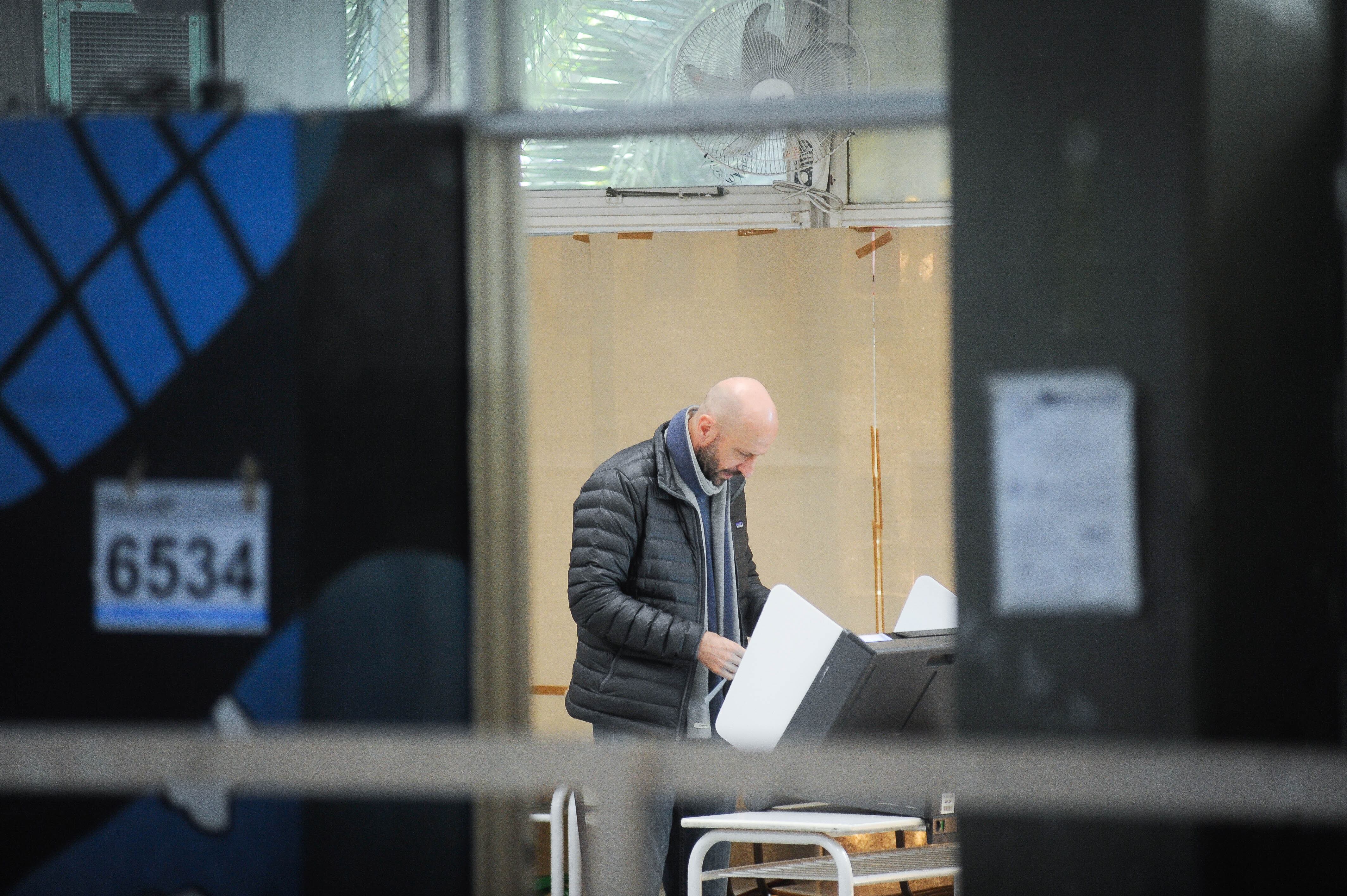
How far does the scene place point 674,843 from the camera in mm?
3189

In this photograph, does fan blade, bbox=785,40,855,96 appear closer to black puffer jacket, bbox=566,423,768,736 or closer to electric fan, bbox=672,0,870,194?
electric fan, bbox=672,0,870,194

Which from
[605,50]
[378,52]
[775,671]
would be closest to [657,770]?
[775,671]

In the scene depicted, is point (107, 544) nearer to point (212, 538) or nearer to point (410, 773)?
point (212, 538)

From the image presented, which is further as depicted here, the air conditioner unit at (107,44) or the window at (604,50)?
the window at (604,50)

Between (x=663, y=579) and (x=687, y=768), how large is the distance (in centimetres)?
180

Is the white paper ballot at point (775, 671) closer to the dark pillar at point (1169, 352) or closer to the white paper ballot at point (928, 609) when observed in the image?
the white paper ballot at point (928, 609)

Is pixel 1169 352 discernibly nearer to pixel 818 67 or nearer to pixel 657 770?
pixel 657 770

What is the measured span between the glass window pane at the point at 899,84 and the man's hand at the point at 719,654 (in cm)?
173

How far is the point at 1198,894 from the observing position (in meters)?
1.29

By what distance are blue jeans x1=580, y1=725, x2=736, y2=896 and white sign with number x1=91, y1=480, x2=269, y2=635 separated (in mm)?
1503

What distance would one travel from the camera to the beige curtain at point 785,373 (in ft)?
13.1

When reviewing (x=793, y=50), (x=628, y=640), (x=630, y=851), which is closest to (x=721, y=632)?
(x=628, y=640)

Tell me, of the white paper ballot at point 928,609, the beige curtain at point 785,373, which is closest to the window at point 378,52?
the beige curtain at point 785,373

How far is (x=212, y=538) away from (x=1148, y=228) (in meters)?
1.17
